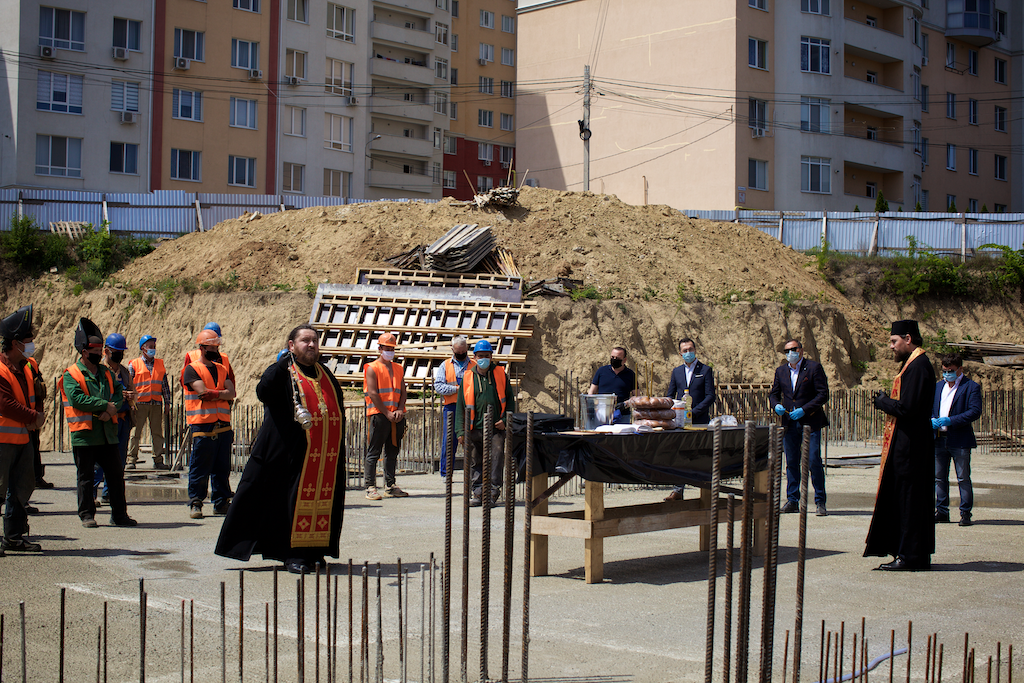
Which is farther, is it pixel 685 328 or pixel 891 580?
pixel 685 328

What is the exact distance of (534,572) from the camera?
26.4 feet

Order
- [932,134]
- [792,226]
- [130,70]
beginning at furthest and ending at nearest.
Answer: [932,134] → [130,70] → [792,226]

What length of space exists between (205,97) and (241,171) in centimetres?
344

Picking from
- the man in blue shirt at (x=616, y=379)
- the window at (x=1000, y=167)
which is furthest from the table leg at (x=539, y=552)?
the window at (x=1000, y=167)

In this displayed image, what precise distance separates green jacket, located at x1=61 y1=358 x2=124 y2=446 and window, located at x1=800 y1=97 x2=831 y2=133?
1553 inches

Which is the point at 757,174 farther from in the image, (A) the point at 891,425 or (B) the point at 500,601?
(B) the point at 500,601

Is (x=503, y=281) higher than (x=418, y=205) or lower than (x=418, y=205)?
lower

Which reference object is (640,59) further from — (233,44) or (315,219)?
(315,219)

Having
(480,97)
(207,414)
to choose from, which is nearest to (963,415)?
(207,414)

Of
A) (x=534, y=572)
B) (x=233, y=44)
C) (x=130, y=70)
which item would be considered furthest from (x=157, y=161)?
(x=534, y=572)

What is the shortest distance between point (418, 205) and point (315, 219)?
3.11m

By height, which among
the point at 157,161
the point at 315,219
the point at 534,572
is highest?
the point at 157,161

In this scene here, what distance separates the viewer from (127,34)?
40812 millimetres

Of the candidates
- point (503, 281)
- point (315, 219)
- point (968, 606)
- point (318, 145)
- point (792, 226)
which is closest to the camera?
point (968, 606)
